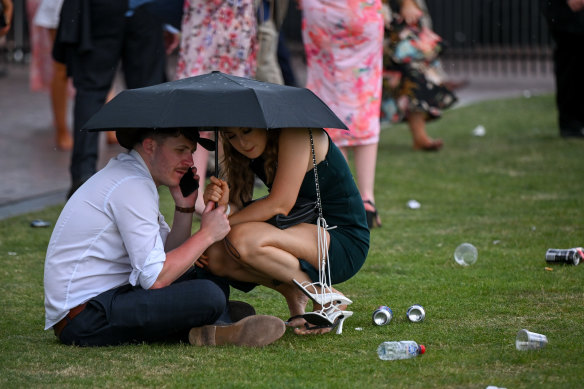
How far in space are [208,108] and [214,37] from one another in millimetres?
2738

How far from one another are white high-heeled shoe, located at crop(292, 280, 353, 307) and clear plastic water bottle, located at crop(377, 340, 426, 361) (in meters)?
0.42

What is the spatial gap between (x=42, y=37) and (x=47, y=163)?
63.0 inches

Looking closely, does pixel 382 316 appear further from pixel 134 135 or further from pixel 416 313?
pixel 134 135

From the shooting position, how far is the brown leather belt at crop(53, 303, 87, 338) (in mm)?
3881

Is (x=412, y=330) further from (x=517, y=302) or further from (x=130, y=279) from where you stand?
(x=130, y=279)

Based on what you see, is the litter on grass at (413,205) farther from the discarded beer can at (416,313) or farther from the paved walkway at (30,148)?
the discarded beer can at (416,313)

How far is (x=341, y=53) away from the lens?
6.40 metres

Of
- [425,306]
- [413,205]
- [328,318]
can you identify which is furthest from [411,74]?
[328,318]

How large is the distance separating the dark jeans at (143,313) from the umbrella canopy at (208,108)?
0.65 metres

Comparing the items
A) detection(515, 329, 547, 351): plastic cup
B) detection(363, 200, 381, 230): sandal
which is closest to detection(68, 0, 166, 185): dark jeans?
detection(363, 200, 381, 230): sandal

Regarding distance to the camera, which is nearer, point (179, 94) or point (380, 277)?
point (179, 94)

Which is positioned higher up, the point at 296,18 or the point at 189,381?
the point at 189,381

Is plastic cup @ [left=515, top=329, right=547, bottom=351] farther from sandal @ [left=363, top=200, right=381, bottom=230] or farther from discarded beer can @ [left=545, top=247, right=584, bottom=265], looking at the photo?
sandal @ [left=363, top=200, right=381, bottom=230]

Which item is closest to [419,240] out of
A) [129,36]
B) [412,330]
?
[412,330]
